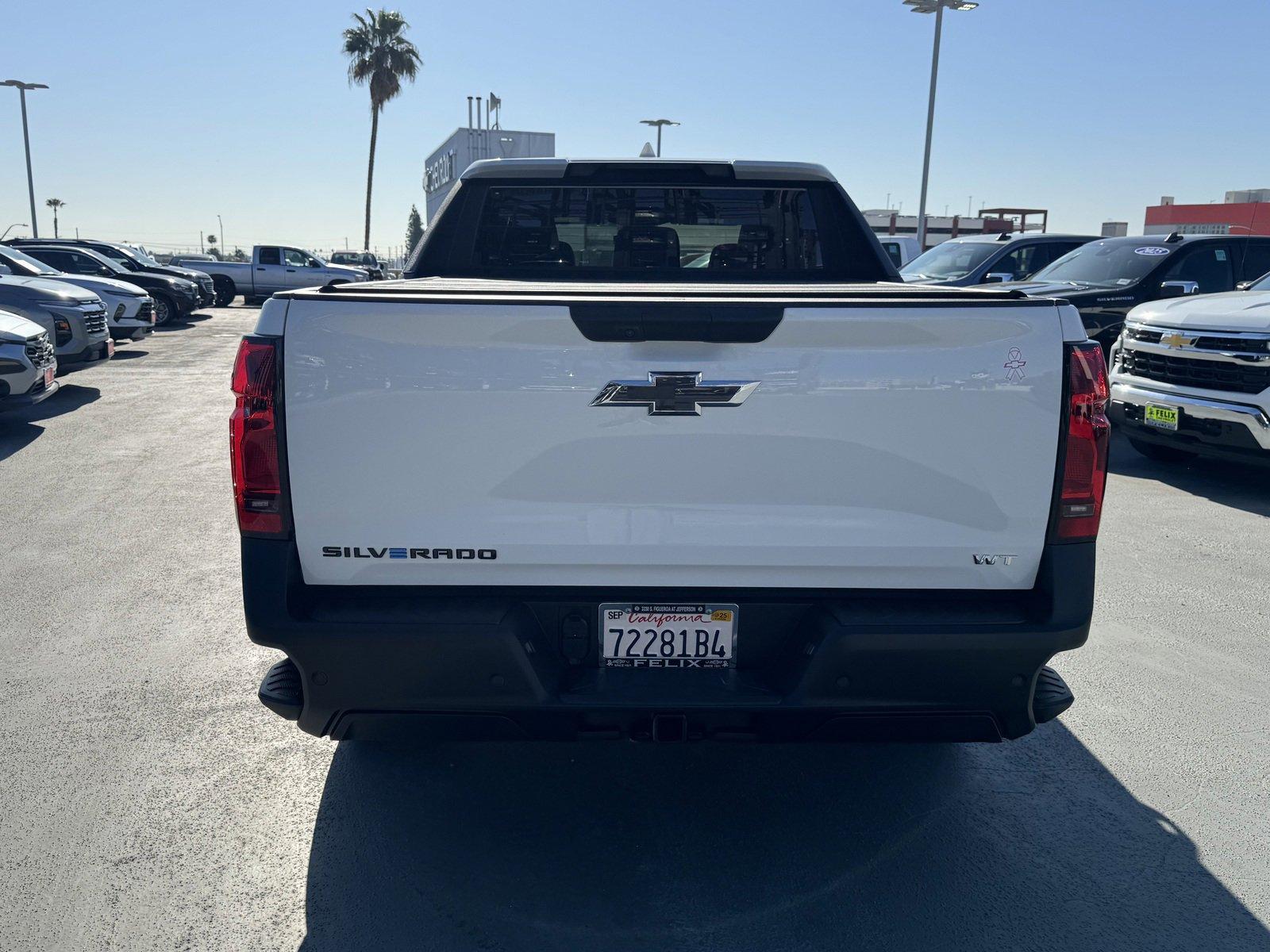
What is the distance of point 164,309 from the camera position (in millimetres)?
21766

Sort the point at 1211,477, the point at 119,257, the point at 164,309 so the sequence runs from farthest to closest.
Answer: the point at 119,257
the point at 164,309
the point at 1211,477

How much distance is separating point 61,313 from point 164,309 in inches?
413

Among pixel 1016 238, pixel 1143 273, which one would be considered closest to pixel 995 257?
pixel 1016 238

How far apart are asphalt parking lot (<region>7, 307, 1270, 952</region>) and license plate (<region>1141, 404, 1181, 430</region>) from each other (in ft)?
10.3

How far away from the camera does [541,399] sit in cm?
246

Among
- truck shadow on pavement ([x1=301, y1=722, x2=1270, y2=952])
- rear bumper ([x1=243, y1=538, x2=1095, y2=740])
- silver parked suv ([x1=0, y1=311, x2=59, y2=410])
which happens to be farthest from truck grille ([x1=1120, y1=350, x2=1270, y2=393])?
silver parked suv ([x1=0, y1=311, x2=59, y2=410])

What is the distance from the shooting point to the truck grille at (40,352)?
9523 millimetres

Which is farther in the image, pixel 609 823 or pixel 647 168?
pixel 647 168

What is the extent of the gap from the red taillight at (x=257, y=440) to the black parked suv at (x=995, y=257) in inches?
480

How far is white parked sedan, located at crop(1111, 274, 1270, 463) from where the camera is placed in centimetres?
726

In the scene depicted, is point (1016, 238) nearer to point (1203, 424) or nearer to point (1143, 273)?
point (1143, 273)

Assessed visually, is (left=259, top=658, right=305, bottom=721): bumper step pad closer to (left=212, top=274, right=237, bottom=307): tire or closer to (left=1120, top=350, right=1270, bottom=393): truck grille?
(left=1120, top=350, right=1270, bottom=393): truck grille

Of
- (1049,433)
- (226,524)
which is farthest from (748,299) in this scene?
(226,524)

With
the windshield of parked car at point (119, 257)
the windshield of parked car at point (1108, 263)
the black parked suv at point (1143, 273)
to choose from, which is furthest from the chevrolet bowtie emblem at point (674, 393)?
the windshield of parked car at point (119, 257)
